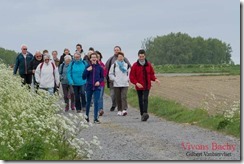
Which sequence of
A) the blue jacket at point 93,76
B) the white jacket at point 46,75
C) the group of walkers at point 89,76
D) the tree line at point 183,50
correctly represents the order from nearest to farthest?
the blue jacket at point 93,76 → the group of walkers at point 89,76 → the white jacket at point 46,75 → the tree line at point 183,50

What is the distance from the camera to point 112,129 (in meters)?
15.8

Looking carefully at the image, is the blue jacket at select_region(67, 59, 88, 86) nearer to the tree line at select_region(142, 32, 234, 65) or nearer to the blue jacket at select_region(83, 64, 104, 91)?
the blue jacket at select_region(83, 64, 104, 91)

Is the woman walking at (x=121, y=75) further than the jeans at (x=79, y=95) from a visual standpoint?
No

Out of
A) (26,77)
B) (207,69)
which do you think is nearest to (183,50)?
(207,69)

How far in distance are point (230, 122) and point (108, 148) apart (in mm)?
3646

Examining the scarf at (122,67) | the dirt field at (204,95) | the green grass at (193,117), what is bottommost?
the dirt field at (204,95)

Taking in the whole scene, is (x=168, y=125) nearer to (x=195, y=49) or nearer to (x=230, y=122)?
(x=230, y=122)

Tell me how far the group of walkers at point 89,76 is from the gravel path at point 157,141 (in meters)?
0.91

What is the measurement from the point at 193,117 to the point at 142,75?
173 centimetres

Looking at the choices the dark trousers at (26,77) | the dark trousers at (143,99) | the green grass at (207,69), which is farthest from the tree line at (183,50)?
the dark trousers at (143,99)

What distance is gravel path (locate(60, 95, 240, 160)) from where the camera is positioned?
11.5 meters

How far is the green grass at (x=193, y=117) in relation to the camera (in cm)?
1487

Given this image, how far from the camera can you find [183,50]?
5143 inches

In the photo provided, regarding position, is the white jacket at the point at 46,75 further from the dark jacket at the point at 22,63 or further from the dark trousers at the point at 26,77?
the dark trousers at the point at 26,77
